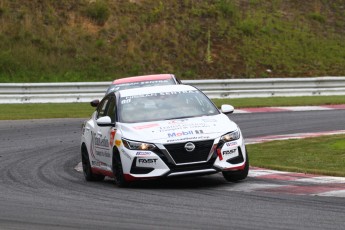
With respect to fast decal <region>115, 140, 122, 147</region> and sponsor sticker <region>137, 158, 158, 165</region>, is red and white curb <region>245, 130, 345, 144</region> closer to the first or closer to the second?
fast decal <region>115, 140, 122, 147</region>

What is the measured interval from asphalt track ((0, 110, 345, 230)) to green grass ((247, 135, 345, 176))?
1.21m

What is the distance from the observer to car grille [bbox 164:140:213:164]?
1256cm

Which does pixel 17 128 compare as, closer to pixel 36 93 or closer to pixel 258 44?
pixel 36 93

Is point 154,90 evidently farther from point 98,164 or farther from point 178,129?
point 178,129

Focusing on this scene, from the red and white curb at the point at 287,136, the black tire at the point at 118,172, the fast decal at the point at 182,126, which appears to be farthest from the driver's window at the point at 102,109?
the red and white curb at the point at 287,136

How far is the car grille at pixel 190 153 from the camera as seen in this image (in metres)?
12.6

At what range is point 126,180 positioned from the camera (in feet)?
42.3

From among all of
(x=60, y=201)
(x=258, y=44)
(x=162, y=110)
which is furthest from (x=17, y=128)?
(x=258, y=44)

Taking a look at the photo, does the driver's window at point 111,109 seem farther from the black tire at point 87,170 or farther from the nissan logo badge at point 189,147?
the nissan logo badge at point 189,147

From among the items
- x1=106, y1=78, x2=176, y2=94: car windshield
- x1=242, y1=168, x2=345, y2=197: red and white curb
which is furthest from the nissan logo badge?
x1=106, y1=78, x2=176, y2=94: car windshield

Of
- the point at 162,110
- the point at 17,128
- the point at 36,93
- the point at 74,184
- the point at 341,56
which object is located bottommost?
the point at 341,56

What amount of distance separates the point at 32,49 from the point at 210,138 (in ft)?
87.4

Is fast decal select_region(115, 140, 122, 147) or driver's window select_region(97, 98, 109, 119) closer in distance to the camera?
fast decal select_region(115, 140, 122, 147)

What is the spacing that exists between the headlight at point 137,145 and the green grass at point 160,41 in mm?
24308
